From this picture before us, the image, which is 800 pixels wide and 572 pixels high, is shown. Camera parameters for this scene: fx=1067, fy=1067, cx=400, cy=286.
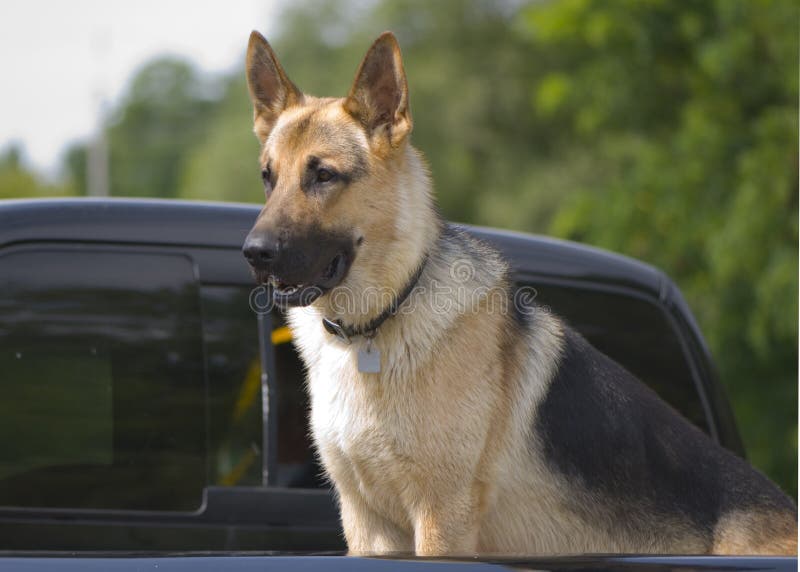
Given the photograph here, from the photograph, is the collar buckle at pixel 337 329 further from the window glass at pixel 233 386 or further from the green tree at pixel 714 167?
the green tree at pixel 714 167

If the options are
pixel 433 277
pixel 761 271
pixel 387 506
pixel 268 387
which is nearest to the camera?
pixel 387 506

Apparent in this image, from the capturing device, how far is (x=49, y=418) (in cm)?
320

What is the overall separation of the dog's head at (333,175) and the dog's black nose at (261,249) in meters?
0.02

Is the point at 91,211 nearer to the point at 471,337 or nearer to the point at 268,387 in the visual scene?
the point at 268,387

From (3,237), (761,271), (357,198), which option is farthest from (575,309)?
(761,271)

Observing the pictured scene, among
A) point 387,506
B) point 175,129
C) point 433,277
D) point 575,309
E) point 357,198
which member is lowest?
point 175,129

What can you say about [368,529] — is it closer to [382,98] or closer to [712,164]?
[382,98]

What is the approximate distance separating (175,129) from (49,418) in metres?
67.7

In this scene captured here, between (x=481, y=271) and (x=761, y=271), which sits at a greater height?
(x=481, y=271)

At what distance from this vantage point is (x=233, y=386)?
11.2ft

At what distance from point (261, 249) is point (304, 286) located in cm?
18

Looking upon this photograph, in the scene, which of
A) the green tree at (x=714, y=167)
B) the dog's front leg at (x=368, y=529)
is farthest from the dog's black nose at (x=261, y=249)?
the green tree at (x=714, y=167)

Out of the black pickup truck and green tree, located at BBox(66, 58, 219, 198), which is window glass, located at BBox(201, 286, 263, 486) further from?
green tree, located at BBox(66, 58, 219, 198)

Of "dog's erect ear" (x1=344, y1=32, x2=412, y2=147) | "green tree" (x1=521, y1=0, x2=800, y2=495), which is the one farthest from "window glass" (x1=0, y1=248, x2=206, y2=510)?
"green tree" (x1=521, y1=0, x2=800, y2=495)
